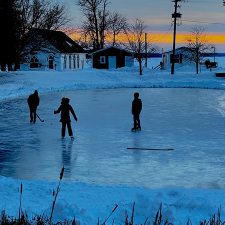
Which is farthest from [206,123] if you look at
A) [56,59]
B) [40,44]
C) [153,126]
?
[56,59]

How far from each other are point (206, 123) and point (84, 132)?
5.74m

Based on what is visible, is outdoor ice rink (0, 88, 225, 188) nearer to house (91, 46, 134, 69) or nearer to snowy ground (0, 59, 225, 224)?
snowy ground (0, 59, 225, 224)

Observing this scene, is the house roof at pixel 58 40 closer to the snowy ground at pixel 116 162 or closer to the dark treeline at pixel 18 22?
the dark treeline at pixel 18 22

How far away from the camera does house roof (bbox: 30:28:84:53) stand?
2464 inches

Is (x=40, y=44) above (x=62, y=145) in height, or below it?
above

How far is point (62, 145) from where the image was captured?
16.0 meters

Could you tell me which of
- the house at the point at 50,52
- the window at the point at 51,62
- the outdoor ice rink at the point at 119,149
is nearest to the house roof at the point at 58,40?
the house at the point at 50,52

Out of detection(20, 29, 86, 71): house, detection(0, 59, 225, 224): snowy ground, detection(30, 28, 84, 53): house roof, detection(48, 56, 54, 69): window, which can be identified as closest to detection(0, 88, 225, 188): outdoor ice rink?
detection(0, 59, 225, 224): snowy ground

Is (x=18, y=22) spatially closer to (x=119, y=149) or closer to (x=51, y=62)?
(x=51, y=62)

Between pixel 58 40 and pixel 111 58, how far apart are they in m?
9.61

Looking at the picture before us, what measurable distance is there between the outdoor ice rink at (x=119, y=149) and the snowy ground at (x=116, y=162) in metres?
0.02

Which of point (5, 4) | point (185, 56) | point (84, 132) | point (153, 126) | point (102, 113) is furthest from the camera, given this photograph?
point (185, 56)

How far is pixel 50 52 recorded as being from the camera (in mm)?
64250

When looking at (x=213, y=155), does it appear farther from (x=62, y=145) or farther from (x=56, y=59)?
(x=56, y=59)
